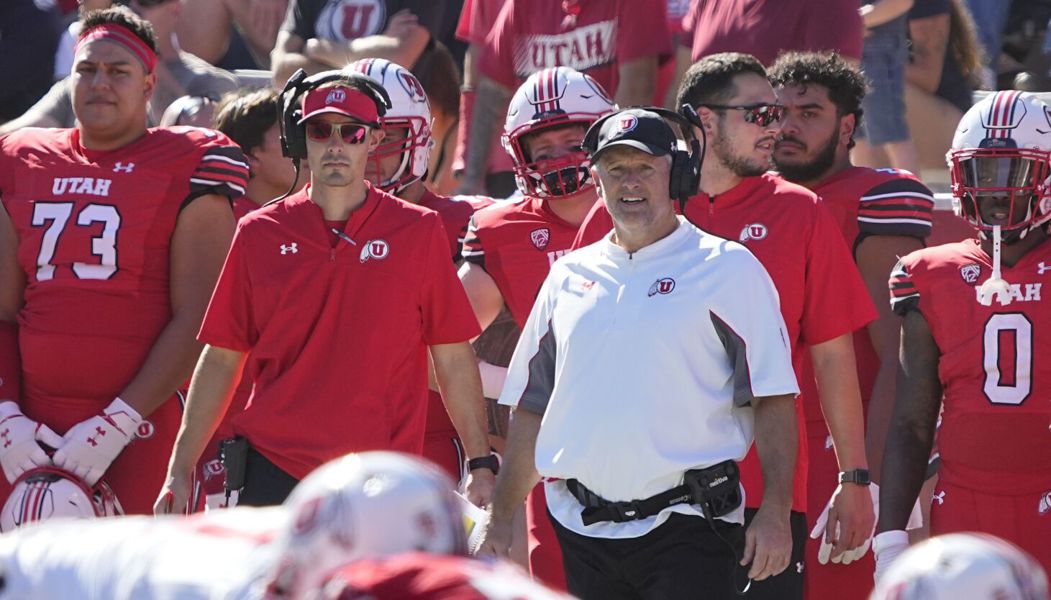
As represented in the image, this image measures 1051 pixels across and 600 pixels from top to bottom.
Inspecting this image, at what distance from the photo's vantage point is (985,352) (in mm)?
5586

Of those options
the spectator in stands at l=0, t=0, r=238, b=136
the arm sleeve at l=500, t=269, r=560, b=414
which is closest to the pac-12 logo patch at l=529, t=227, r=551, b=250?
the arm sleeve at l=500, t=269, r=560, b=414

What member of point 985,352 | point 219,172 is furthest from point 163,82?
point 985,352

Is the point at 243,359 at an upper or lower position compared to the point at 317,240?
lower

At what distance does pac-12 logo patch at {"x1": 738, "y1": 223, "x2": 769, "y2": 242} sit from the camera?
556 cm

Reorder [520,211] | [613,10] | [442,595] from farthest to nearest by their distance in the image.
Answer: [613,10], [520,211], [442,595]

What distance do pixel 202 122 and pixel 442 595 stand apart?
5.21 m

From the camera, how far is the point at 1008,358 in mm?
5570

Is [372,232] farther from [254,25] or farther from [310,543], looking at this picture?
[254,25]

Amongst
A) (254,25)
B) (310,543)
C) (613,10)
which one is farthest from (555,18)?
(310,543)

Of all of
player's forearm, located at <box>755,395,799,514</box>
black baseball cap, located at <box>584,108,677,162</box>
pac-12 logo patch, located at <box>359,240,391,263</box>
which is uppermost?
black baseball cap, located at <box>584,108,677,162</box>

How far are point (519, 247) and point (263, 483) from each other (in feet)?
4.19

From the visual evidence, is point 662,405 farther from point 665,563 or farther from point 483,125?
point 483,125

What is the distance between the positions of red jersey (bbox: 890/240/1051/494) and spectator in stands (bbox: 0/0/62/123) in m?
5.03

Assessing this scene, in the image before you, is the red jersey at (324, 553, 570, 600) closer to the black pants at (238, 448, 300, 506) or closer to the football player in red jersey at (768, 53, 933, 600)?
the black pants at (238, 448, 300, 506)
